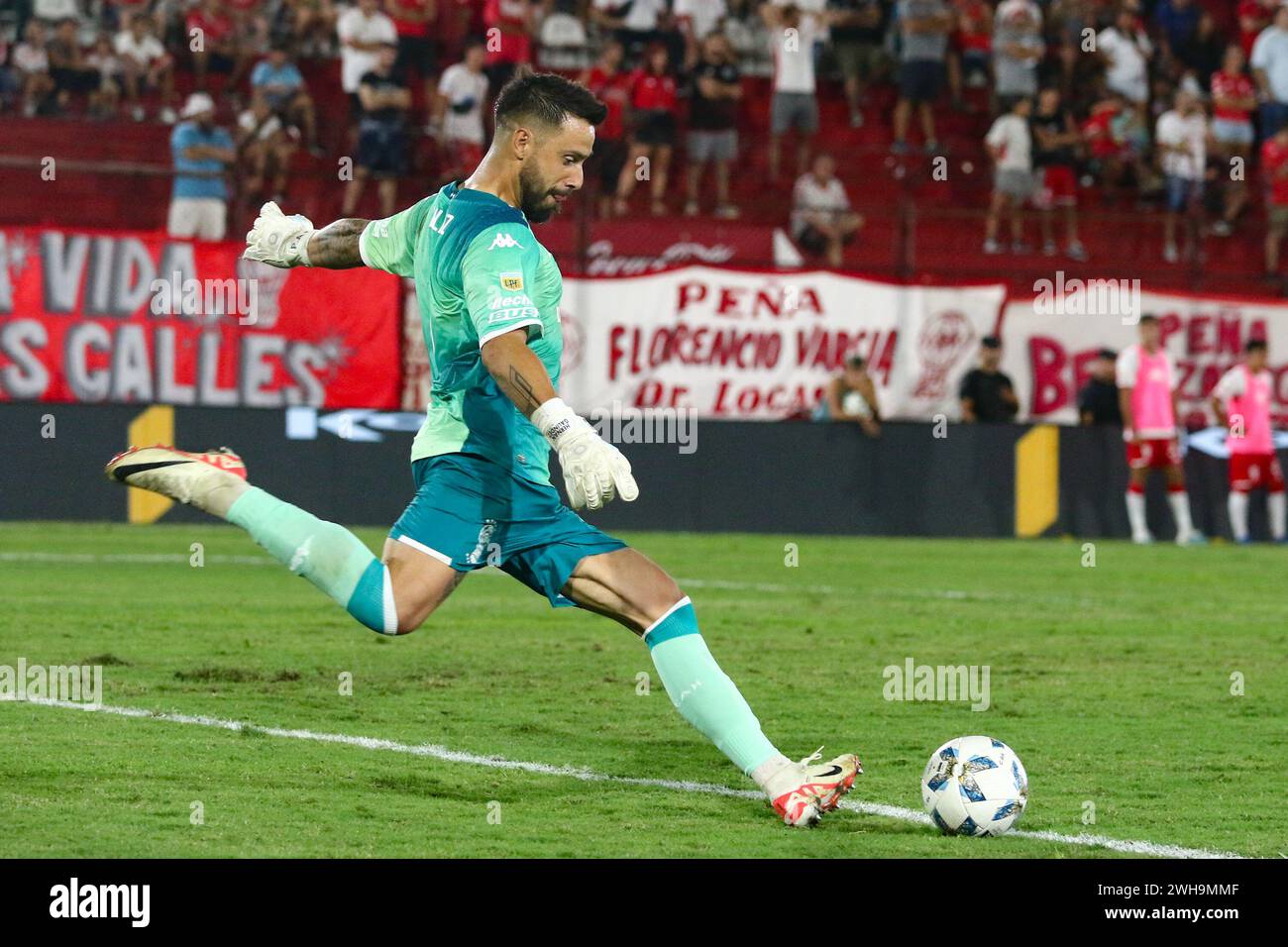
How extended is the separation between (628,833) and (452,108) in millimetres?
Result: 16808

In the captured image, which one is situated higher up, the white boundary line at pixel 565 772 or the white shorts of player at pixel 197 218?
the white shorts of player at pixel 197 218

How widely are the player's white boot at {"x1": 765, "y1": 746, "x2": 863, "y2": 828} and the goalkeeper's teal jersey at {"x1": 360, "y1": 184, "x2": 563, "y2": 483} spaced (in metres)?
1.28

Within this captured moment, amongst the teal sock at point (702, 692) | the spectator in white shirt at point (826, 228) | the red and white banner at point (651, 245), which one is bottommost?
the teal sock at point (702, 692)

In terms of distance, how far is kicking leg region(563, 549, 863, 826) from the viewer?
6.22 meters

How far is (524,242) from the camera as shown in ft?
19.9

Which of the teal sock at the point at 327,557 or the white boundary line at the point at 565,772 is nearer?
the white boundary line at the point at 565,772

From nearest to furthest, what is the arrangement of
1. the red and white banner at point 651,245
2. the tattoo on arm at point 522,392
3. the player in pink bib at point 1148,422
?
the tattoo on arm at point 522,392 → the player in pink bib at point 1148,422 → the red and white banner at point 651,245

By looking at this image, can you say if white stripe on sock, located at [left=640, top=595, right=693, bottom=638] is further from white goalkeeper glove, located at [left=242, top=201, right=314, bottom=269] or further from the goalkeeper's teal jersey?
white goalkeeper glove, located at [left=242, top=201, right=314, bottom=269]

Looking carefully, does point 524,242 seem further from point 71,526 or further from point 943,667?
point 71,526

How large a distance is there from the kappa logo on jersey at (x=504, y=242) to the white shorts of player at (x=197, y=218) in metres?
14.2

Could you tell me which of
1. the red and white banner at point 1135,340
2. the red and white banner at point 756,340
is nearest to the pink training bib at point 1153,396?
the red and white banner at point 1135,340

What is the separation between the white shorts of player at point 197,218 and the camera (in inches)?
774

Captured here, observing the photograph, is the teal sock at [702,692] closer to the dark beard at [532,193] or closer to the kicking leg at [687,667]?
the kicking leg at [687,667]

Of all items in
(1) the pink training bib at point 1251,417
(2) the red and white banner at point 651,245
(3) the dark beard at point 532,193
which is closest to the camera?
(3) the dark beard at point 532,193
